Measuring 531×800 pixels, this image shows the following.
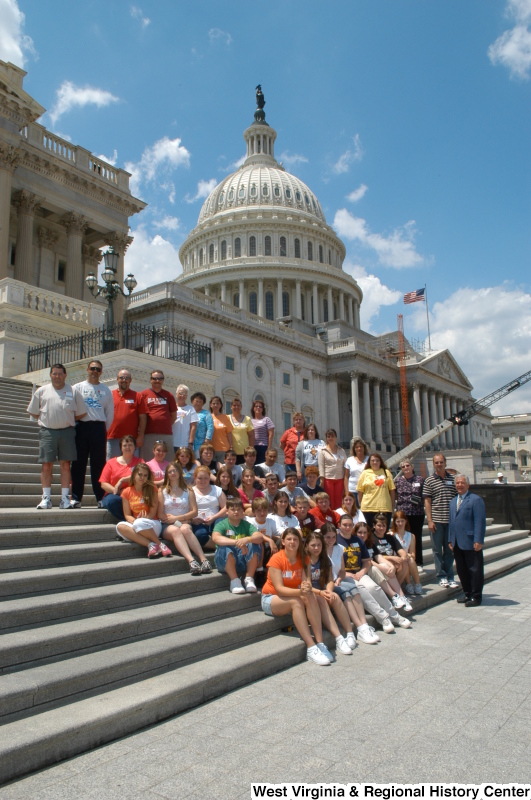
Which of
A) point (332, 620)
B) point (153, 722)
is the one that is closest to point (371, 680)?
point (332, 620)

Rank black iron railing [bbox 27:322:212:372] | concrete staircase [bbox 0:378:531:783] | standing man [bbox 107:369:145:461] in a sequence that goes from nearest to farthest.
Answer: concrete staircase [bbox 0:378:531:783] < standing man [bbox 107:369:145:461] < black iron railing [bbox 27:322:212:372]

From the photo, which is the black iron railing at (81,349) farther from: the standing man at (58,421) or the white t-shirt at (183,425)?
the standing man at (58,421)

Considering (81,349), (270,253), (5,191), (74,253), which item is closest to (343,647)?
(81,349)

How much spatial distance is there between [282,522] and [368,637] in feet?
5.57

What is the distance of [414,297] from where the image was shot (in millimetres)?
61719

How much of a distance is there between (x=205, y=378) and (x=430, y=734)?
532 inches

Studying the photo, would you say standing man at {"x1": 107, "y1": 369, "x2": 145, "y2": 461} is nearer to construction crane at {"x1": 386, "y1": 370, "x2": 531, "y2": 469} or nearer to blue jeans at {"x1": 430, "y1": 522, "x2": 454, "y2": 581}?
blue jeans at {"x1": 430, "y1": 522, "x2": 454, "y2": 581}

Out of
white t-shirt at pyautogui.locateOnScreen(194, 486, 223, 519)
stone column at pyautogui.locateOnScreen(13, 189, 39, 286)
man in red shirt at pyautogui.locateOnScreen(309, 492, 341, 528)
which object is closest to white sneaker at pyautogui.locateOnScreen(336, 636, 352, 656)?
man in red shirt at pyautogui.locateOnScreen(309, 492, 341, 528)

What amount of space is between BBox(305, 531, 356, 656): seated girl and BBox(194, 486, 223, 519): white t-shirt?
1523 millimetres

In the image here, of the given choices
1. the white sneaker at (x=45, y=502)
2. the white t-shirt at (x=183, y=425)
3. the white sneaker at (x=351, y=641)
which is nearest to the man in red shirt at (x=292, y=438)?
the white t-shirt at (x=183, y=425)

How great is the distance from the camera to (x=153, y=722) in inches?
171

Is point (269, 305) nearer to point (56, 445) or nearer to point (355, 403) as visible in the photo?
point (355, 403)

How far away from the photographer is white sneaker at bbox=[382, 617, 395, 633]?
23.7 feet

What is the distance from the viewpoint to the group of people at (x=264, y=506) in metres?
6.72
